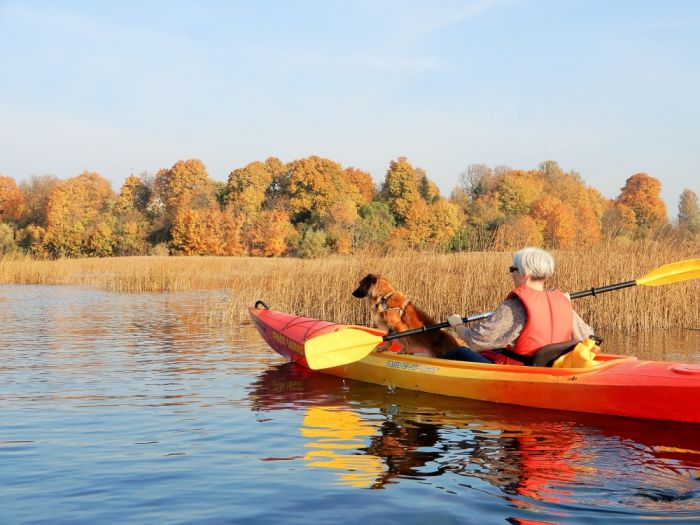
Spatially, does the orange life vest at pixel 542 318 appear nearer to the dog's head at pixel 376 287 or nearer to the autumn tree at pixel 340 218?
the dog's head at pixel 376 287

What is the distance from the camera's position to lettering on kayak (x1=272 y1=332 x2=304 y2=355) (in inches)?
303

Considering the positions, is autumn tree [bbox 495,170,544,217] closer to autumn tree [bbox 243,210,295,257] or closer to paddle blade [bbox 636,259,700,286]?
autumn tree [bbox 243,210,295,257]

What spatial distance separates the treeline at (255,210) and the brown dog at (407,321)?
24393mm

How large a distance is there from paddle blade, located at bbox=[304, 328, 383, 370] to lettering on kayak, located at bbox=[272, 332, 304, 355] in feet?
3.12

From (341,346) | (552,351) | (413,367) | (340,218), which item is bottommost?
(413,367)

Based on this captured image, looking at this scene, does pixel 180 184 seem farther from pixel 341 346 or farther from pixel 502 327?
pixel 502 327

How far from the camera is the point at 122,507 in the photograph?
3.59 metres

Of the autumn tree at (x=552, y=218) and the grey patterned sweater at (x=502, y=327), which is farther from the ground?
the autumn tree at (x=552, y=218)

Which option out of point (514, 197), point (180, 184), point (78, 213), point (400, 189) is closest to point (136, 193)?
point (180, 184)

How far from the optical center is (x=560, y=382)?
219 inches

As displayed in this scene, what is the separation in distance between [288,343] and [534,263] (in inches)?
132

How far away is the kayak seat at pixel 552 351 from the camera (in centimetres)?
559

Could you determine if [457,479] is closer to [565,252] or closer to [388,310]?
[388,310]

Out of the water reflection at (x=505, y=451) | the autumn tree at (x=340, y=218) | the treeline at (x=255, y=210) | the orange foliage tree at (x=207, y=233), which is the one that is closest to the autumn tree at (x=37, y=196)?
the treeline at (x=255, y=210)
